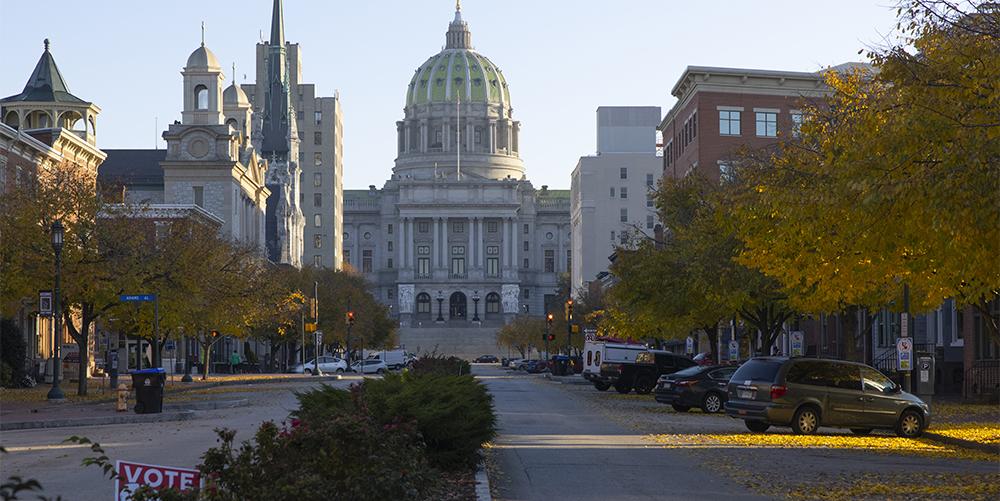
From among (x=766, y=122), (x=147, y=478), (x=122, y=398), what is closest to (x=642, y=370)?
(x=122, y=398)

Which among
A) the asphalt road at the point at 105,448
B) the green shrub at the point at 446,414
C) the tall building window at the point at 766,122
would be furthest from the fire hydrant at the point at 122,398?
the tall building window at the point at 766,122

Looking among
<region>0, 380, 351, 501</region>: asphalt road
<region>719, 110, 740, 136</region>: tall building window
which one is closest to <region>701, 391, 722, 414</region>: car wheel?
<region>0, 380, 351, 501</region>: asphalt road

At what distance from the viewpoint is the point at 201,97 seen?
112438 millimetres

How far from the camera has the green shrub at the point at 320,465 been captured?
10141 mm

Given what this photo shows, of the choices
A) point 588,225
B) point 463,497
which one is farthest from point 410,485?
point 588,225

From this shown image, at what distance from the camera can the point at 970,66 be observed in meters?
20.5

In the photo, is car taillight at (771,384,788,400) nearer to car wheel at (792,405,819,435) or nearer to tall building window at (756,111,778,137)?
car wheel at (792,405,819,435)

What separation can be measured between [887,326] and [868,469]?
133 ft

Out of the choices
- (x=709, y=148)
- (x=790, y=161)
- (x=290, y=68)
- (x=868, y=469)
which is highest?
(x=290, y=68)

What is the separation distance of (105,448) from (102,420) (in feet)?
30.5

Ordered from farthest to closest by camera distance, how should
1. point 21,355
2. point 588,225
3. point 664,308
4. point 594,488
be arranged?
1. point 588,225
2. point 21,355
3. point 664,308
4. point 594,488

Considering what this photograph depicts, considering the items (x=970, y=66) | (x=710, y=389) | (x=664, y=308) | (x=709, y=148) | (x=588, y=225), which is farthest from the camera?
(x=588, y=225)

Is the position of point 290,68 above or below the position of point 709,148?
above

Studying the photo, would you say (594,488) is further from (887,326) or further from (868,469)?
(887,326)
